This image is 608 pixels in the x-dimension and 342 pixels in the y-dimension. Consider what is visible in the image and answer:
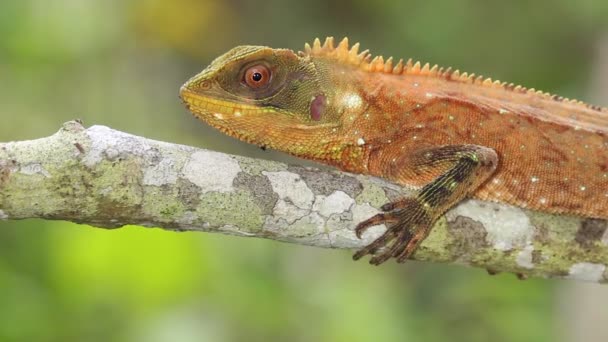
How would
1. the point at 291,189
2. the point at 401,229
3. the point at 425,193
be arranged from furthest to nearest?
the point at 425,193
the point at 401,229
the point at 291,189

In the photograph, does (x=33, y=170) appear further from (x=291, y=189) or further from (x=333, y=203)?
(x=333, y=203)

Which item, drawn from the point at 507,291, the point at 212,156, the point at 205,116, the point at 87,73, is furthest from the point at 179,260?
the point at 87,73

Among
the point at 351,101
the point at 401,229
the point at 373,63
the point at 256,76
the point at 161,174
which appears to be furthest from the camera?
the point at 373,63

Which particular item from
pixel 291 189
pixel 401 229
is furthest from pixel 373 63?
pixel 291 189

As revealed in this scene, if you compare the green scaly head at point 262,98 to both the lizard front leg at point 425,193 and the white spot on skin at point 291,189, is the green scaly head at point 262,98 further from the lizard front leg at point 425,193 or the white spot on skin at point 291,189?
the white spot on skin at point 291,189

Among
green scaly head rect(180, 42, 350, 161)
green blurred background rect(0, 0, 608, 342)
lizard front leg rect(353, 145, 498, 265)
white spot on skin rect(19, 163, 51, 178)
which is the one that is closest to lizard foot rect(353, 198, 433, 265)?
lizard front leg rect(353, 145, 498, 265)

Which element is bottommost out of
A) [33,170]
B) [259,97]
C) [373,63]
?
[33,170]

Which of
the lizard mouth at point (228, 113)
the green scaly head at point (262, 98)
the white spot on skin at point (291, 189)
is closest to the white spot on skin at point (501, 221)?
the white spot on skin at point (291, 189)
